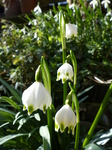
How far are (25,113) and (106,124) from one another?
694 millimetres

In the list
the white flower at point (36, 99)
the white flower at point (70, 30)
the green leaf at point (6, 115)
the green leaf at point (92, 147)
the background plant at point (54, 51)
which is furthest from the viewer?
the background plant at point (54, 51)

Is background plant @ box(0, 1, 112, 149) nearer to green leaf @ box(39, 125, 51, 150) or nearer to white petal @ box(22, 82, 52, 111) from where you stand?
green leaf @ box(39, 125, 51, 150)

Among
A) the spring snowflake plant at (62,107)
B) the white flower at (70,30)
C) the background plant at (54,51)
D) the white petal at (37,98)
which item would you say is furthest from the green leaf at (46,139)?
the background plant at (54,51)

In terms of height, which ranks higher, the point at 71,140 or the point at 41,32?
the point at 41,32

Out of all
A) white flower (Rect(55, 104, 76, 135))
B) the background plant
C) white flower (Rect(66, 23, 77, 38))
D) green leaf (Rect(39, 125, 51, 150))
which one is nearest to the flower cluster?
white flower (Rect(55, 104, 76, 135))

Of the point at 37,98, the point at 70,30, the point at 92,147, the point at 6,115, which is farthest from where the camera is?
the point at 6,115

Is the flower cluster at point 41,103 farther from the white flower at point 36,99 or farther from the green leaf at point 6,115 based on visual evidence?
the green leaf at point 6,115

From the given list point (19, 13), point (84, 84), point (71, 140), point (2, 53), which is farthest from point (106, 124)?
point (19, 13)

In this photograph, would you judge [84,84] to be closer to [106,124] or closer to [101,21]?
[106,124]

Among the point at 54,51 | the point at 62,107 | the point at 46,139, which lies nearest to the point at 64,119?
the point at 62,107

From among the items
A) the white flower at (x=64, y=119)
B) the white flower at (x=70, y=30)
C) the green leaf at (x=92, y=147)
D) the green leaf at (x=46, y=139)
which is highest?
the white flower at (x=70, y=30)

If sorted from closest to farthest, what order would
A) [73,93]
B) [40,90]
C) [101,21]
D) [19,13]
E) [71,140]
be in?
1. [40,90]
2. [73,93]
3. [71,140]
4. [101,21]
5. [19,13]

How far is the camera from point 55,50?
6.61 feet

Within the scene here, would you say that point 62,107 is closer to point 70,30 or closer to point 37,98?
point 37,98
